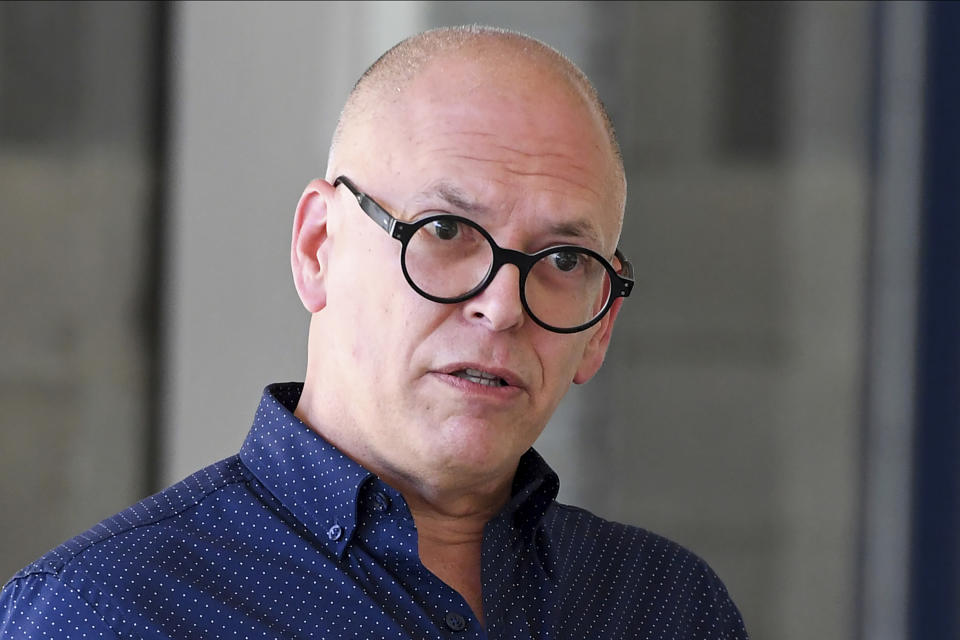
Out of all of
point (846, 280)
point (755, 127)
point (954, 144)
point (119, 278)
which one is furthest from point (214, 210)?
point (954, 144)

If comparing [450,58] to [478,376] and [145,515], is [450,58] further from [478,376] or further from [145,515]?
[145,515]

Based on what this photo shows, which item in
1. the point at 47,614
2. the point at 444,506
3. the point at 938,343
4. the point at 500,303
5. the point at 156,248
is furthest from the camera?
the point at 938,343

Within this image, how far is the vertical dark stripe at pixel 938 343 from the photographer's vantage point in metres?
2.60

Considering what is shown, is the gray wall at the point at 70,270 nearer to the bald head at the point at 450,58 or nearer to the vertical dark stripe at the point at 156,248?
the vertical dark stripe at the point at 156,248

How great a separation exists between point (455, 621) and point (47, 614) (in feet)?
1.41

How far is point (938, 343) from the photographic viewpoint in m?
2.63

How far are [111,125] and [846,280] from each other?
1665 millimetres

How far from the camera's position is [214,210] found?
8.31 feet

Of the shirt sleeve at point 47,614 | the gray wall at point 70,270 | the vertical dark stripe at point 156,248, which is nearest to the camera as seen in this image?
the shirt sleeve at point 47,614

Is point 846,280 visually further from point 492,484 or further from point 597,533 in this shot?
point 492,484

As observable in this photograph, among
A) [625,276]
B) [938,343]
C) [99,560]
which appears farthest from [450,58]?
[938,343]

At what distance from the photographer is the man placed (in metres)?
1.25

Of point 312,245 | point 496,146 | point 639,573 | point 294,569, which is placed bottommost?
point 639,573

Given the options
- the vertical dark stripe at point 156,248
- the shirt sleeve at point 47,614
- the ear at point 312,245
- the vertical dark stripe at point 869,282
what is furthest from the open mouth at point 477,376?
the vertical dark stripe at point 869,282
